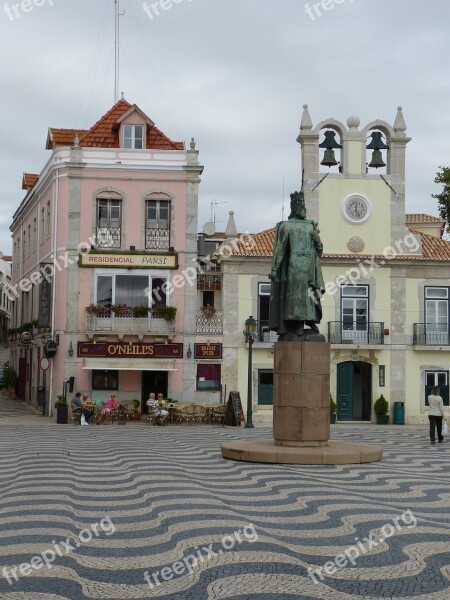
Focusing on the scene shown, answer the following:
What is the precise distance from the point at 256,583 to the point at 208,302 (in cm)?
3186

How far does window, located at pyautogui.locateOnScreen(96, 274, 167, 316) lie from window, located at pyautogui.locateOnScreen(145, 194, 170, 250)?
1284 millimetres

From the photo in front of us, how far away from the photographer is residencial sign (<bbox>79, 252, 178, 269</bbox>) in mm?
32500

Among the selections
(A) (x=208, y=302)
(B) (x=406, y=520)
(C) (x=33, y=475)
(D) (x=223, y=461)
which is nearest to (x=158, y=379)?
(A) (x=208, y=302)

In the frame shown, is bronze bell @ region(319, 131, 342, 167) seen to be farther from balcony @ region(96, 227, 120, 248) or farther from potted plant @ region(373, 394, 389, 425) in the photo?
potted plant @ region(373, 394, 389, 425)

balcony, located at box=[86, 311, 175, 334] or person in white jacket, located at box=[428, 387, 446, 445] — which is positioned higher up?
balcony, located at box=[86, 311, 175, 334]

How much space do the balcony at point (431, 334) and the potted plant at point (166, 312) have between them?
935 centimetres

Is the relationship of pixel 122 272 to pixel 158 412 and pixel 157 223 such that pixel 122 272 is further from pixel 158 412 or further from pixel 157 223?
pixel 158 412

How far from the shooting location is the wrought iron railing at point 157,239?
108 feet

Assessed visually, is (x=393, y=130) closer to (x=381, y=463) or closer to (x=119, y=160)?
(x=119, y=160)

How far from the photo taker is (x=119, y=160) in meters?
33.1

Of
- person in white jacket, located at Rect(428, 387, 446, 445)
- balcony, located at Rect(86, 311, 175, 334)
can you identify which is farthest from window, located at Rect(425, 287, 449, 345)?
person in white jacket, located at Rect(428, 387, 446, 445)

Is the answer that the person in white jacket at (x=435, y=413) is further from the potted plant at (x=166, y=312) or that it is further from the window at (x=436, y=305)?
the window at (x=436, y=305)

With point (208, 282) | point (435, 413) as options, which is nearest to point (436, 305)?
point (208, 282)

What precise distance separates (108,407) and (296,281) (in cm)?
1548
